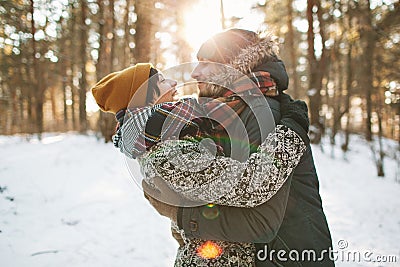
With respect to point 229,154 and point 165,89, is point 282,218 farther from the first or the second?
point 165,89

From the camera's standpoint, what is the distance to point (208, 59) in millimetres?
1326

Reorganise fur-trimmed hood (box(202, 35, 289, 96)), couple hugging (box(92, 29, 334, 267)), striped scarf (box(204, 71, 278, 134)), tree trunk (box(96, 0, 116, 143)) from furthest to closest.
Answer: tree trunk (box(96, 0, 116, 143)) → fur-trimmed hood (box(202, 35, 289, 96)) → striped scarf (box(204, 71, 278, 134)) → couple hugging (box(92, 29, 334, 267))

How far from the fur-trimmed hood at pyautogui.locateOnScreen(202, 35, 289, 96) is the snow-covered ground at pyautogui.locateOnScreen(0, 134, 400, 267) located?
2681 mm

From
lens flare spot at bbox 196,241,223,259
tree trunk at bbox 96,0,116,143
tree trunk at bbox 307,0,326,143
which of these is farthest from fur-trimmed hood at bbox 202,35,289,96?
tree trunk at bbox 307,0,326,143

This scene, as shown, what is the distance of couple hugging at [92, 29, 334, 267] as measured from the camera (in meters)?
1.01

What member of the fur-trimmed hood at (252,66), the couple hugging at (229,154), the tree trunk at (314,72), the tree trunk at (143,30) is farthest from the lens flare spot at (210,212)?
the tree trunk at (314,72)

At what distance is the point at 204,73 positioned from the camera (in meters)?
1.33

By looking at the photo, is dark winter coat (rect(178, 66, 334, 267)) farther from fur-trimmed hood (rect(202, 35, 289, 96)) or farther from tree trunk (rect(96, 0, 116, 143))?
tree trunk (rect(96, 0, 116, 143))

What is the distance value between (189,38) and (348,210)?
254 inches

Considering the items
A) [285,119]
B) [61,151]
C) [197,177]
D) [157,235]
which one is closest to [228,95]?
[285,119]

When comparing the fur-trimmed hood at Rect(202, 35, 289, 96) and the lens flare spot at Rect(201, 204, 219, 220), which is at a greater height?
the fur-trimmed hood at Rect(202, 35, 289, 96)

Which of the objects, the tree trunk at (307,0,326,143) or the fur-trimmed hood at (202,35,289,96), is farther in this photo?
the tree trunk at (307,0,326,143)

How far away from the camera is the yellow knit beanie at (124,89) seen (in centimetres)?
131

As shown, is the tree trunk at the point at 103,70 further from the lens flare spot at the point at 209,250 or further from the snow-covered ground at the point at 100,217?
the lens flare spot at the point at 209,250
